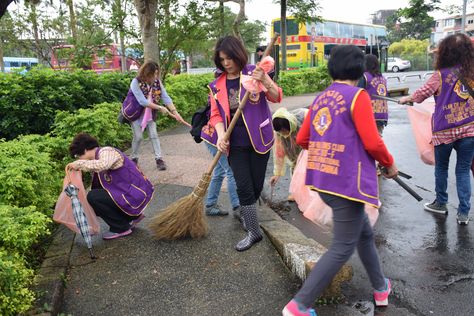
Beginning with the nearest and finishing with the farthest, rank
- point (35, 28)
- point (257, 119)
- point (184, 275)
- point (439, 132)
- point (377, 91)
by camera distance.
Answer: point (184, 275)
point (257, 119)
point (439, 132)
point (377, 91)
point (35, 28)

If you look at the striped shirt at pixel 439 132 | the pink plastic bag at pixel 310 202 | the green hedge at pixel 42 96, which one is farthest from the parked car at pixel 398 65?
the pink plastic bag at pixel 310 202

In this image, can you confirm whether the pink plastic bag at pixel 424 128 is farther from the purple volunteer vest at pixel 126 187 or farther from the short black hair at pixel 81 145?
the short black hair at pixel 81 145

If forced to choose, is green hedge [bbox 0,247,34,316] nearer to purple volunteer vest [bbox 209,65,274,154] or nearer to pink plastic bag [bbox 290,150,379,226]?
purple volunteer vest [bbox 209,65,274,154]

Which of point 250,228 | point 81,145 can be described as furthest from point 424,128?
point 81,145

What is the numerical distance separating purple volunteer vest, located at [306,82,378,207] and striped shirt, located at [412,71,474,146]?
1.95 m

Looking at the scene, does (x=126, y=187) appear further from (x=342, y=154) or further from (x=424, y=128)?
(x=424, y=128)

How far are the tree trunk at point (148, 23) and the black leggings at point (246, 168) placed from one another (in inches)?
245

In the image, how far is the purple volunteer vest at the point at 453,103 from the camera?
385 cm

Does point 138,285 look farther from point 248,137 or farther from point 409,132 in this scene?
point 409,132

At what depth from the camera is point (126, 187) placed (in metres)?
3.70

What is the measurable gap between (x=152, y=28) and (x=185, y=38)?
1878 millimetres

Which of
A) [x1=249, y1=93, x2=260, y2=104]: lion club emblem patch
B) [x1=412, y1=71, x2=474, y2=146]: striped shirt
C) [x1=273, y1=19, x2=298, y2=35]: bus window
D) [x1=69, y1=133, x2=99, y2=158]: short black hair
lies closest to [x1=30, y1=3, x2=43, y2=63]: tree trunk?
[x1=273, y1=19, x2=298, y2=35]: bus window

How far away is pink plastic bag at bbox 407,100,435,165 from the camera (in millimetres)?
4562

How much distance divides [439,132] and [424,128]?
598 millimetres
